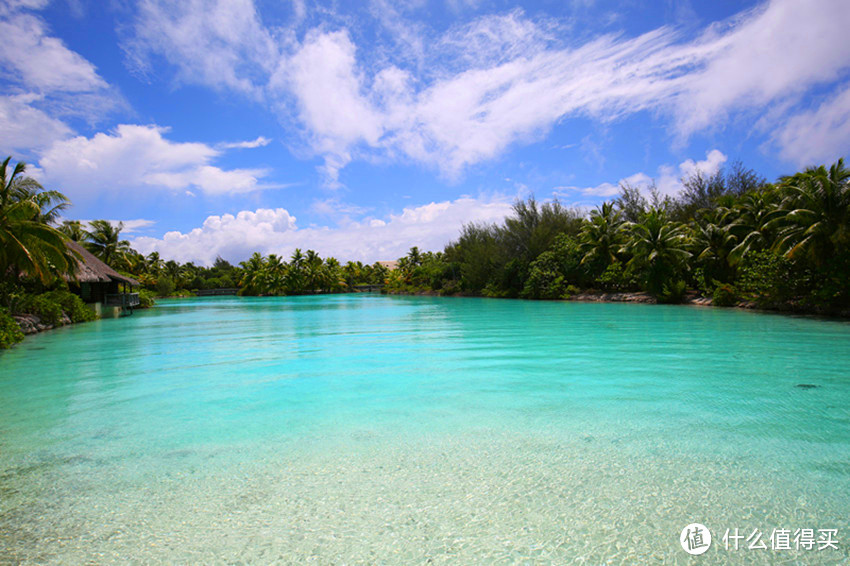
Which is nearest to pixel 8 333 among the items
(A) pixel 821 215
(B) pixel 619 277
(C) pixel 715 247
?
(A) pixel 821 215

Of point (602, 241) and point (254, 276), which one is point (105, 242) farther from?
point (602, 241)

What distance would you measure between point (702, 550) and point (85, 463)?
4376mm

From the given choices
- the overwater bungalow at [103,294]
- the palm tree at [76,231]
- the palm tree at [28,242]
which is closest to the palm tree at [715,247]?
the palm tree at [28,242]

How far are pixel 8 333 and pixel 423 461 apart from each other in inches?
510

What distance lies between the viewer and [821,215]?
15.0 m

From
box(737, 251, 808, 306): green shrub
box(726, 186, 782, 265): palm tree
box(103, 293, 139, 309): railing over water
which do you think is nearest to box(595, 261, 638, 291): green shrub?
box(726, 186, 782, 265): palm tree

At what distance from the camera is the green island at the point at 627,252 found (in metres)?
14.7

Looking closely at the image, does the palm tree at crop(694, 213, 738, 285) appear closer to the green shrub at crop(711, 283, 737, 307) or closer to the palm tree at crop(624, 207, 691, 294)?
the palm tree at crop(624, 207, 691, 294)

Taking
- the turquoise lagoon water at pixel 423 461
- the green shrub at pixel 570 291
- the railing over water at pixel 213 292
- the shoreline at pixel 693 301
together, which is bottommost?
the turquoise lagoon water at pixel 423 461

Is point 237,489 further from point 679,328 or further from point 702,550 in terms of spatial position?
point 679,328

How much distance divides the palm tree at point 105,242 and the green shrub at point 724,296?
40832 millimetres

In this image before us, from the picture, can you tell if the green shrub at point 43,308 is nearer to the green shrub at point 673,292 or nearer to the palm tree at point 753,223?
the palm tree at point 753,223

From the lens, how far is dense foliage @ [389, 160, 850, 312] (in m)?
15.2

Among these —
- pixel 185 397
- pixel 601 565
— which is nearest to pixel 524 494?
pixel 601 565
